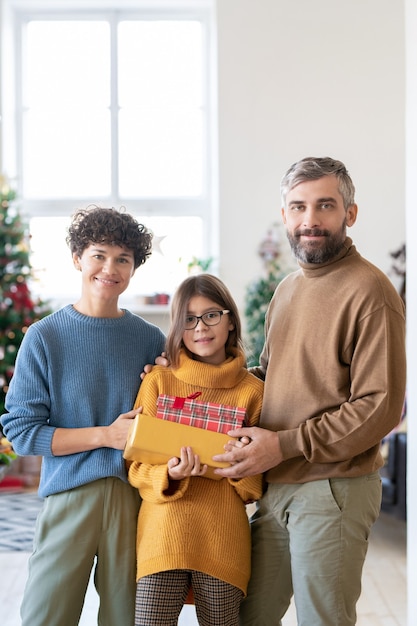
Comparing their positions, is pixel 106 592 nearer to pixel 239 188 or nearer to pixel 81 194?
pixel 239 188

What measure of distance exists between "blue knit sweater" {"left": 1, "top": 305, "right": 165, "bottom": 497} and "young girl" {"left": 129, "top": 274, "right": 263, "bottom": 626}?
0.07m

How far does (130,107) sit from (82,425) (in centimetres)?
489

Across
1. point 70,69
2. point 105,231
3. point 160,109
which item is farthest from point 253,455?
point 70,69

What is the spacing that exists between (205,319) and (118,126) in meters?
4.70

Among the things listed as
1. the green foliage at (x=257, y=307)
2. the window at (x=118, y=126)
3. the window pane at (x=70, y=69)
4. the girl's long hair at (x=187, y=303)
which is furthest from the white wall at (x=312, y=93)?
the girl's long hair at (x=187, y=303)

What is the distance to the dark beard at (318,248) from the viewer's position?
1.87 meters

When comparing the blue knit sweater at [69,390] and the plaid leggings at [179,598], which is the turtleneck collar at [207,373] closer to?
the blue knit sweater at [69,390]

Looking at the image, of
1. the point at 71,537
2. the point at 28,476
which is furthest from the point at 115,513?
the point at 28,476

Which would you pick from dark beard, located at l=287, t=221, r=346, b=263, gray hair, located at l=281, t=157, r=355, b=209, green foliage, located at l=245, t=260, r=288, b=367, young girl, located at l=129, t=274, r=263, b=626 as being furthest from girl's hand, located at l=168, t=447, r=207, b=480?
green foliage, located at l=245, t=260, r=288, b=367

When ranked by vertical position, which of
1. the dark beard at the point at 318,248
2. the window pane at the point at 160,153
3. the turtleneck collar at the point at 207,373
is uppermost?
the window pane at the point at 160,153

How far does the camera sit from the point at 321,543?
1.82 meters

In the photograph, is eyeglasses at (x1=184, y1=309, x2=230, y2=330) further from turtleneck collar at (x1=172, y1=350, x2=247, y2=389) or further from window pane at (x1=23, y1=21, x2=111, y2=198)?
window pane at (x1=23, y1=21, x2=111, y2=198)

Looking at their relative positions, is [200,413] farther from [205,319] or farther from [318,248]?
[318,248]

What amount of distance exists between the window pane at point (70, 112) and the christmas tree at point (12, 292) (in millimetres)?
1013
